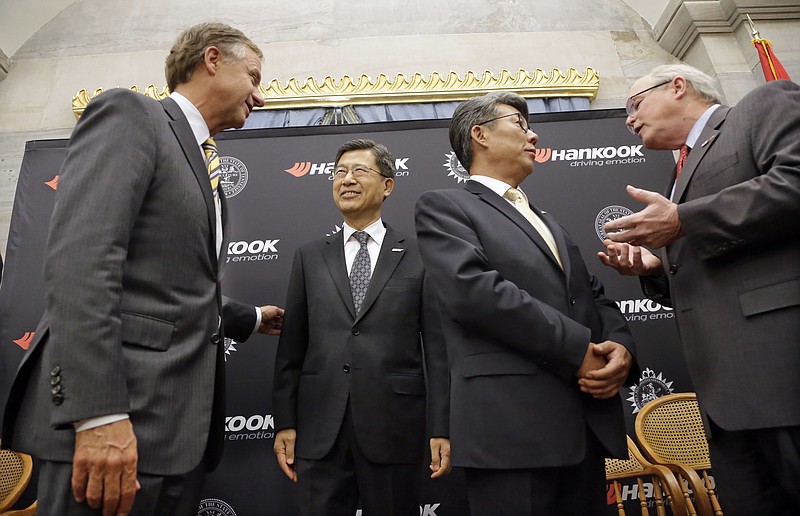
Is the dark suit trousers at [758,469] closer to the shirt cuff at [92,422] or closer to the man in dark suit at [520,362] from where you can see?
the man in dark suit at [520,362]

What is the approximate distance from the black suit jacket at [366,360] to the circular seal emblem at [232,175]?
4.63ft

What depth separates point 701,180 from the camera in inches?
69.3

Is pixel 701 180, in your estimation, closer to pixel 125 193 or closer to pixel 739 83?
pixel 125 193

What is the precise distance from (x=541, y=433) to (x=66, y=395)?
42.8 inches

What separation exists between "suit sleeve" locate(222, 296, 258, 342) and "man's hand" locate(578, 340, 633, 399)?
1.43 metres

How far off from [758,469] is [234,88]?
6.05 ft

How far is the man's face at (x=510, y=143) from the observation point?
1.96 m

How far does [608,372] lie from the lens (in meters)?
1.53

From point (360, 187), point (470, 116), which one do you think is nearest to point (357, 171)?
point (360, 187)

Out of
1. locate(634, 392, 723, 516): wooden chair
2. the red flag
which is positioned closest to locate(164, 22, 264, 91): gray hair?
locate(634, 392, 723, 516): wooden chair

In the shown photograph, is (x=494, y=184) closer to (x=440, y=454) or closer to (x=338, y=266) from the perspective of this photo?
(x=338, y=266)

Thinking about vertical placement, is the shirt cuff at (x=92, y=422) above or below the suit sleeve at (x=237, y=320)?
below

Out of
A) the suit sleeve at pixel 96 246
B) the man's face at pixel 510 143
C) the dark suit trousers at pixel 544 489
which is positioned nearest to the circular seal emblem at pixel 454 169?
the man's face at pixel 510 143

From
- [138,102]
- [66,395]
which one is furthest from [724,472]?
[138,102]
